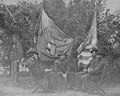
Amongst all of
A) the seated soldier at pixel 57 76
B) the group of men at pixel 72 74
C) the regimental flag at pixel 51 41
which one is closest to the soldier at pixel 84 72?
the group of men at pixel 72 74

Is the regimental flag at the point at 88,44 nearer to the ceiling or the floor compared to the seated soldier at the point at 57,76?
nearer to the ceiling

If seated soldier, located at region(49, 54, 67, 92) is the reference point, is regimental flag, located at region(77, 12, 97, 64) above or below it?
above

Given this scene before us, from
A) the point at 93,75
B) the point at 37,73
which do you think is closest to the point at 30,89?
the point at 37,73

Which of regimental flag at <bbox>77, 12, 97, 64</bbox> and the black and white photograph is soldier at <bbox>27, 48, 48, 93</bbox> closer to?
the black and white photograph

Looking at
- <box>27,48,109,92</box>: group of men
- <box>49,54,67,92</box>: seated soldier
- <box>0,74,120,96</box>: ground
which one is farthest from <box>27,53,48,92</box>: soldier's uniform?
<box>0,74,120,96</box>: ground

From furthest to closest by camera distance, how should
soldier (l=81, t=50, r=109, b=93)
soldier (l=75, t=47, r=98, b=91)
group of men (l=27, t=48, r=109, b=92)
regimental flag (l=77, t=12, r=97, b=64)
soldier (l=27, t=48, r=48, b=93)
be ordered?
regimental flag (l=77, t=12, r=97, b=64) → soldier (l=27, t=48, r=48, b=93) → soldier (l=75, t=47, r=98, b=91) → group of men (l=27, t=48, r=109, b=92) → soldier (l=81, t=50, r=109, b=93)

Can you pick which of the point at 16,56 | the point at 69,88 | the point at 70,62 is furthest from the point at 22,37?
the point at 69,88

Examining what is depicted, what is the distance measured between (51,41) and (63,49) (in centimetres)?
99

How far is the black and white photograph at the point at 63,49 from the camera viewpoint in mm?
13703

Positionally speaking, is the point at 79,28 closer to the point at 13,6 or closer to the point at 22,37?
the point at 22,37

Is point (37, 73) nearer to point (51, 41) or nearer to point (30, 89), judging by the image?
point (30, 89)

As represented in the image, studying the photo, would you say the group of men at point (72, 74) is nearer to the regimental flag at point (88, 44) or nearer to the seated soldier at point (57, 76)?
the seated soldier at point (57, 76)

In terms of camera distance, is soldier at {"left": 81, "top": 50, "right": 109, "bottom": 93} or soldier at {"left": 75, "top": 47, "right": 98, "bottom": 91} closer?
soldier at {"left": 81, "top": 50, "right": 109, "bottom": 93}

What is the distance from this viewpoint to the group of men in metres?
13.3
